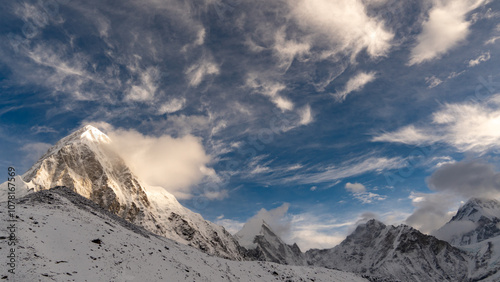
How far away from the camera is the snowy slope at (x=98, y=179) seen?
13775 cm

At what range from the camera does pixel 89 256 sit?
28953 mm

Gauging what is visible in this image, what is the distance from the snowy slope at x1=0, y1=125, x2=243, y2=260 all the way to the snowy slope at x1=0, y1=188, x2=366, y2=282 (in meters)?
98.9

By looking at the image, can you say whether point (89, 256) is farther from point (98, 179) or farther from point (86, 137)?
point (86, 137)

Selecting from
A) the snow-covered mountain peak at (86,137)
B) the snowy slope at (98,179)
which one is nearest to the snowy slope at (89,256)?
the snowy slope at (98,179)

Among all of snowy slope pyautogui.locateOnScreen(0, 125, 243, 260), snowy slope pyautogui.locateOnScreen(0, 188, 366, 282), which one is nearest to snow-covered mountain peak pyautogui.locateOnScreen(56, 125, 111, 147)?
snowy slope pyautogui.locateOnScreen(0, 125, 243, 260)

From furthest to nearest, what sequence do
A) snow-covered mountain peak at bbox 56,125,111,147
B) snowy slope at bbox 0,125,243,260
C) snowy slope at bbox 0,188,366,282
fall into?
snow-covered mountain peak at bbox 56,125,111,147
snowy slope at bbox 0,125,243,260
snowy slope at bbox 0,188,366,282

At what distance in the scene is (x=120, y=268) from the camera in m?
29.5

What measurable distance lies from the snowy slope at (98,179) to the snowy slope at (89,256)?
98883 mm

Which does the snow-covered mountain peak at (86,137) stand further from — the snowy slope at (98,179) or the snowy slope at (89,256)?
the snowy slope at (89,256)

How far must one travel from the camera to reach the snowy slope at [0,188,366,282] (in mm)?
24594

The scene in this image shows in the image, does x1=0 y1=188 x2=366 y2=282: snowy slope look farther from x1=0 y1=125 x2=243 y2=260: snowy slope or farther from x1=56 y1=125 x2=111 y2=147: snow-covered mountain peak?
x1=56 y1=125 x2=111 y2=147: snow-covered mountain peak

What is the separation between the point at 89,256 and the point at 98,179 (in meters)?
147

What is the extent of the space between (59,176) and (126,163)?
57.0 meters

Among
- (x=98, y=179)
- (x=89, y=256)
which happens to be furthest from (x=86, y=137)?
(x=89, y=256)
